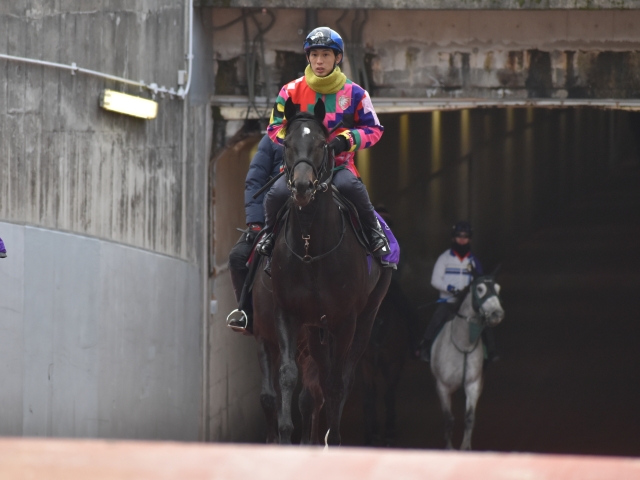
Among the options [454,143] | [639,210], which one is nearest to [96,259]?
[454,143]

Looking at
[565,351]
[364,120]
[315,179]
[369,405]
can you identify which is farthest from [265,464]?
[565,351]

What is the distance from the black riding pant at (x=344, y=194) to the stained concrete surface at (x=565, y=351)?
6.74 metres

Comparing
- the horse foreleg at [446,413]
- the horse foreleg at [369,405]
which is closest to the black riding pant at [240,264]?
the horse foreleg at [446,413]

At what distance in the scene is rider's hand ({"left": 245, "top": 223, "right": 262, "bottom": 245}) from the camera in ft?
27.7

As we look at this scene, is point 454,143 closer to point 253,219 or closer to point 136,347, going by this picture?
point 136,347

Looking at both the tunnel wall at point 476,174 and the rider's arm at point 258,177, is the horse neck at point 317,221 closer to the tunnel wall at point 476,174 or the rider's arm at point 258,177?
the rider's arm at point 258,177

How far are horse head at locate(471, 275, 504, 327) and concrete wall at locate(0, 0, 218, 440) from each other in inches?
135

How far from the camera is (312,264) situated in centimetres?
709

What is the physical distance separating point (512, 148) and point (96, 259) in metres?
13.2

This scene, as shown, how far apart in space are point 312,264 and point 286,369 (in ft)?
2.18

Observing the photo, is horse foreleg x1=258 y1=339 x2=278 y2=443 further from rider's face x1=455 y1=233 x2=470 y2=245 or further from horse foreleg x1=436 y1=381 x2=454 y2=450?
rider's face x1=455 y1=233 x2=470 y2=245

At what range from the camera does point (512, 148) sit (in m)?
22.4

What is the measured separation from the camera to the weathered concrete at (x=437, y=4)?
11781 millimetres

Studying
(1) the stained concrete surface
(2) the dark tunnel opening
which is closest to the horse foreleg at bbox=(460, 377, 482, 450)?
(1) the stained concrete surface
